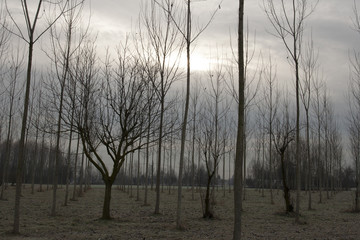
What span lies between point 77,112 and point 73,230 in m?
4.12

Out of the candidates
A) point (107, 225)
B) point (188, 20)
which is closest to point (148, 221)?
point (107, 225)

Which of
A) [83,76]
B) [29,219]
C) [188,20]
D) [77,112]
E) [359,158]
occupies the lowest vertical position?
[29,219]

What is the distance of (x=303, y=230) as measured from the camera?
834cm

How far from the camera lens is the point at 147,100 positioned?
11.1m

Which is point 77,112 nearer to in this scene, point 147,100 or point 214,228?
point 147,100

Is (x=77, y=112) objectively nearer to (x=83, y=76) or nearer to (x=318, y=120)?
(x=83, y=76)

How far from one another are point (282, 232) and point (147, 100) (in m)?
6.00

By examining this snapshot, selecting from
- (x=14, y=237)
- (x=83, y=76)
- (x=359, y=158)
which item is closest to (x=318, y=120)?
(x=359, y=158)

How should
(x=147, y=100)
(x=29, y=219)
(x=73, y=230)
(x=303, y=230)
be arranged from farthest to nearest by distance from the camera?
(x=147, y=100), (x=29, y=219), (x=303, y=230), (x=73, y=230)

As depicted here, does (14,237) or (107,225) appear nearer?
(14,237)

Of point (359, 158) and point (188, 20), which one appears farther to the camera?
point (359, 158)

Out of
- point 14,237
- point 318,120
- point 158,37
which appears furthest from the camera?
point 318,120

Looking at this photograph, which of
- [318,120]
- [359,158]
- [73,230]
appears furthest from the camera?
[318,120]

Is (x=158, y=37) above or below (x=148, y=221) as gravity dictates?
above
